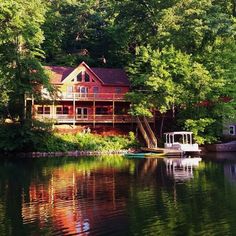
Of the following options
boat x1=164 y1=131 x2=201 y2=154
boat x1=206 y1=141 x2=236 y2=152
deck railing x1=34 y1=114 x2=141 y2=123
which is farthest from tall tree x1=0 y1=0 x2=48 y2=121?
boat x1=206 y1=141 x2=236 y2=152

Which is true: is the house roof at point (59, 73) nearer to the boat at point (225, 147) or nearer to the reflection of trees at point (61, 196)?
the boat at point (225, 147)

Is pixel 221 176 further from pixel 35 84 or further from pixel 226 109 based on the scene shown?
pixel 35 84

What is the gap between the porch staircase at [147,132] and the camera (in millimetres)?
48178

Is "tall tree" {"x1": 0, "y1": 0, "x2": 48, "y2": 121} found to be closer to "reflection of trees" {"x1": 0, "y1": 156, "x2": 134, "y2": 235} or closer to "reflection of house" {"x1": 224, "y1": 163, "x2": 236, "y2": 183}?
"reflection of trees" {"x1": 0, "y1": 156, "x2": 134, "y2": 235}

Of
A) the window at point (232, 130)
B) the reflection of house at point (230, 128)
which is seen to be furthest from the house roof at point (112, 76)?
the window at point (232, 130)

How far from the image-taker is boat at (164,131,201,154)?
140 ft

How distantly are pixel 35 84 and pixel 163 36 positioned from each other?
53.9ft

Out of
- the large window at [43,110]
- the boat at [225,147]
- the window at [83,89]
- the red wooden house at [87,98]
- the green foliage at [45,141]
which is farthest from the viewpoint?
the window at [83,89]

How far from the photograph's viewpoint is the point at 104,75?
5706cm

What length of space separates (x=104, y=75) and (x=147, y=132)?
11.0 metres

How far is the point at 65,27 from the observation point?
67312 millimetres

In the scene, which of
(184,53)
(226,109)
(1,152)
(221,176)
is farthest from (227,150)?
(1,152)

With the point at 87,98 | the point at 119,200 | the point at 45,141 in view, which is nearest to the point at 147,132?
the point at 87,98

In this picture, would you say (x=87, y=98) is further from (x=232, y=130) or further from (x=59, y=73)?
(x=232, y=130)
